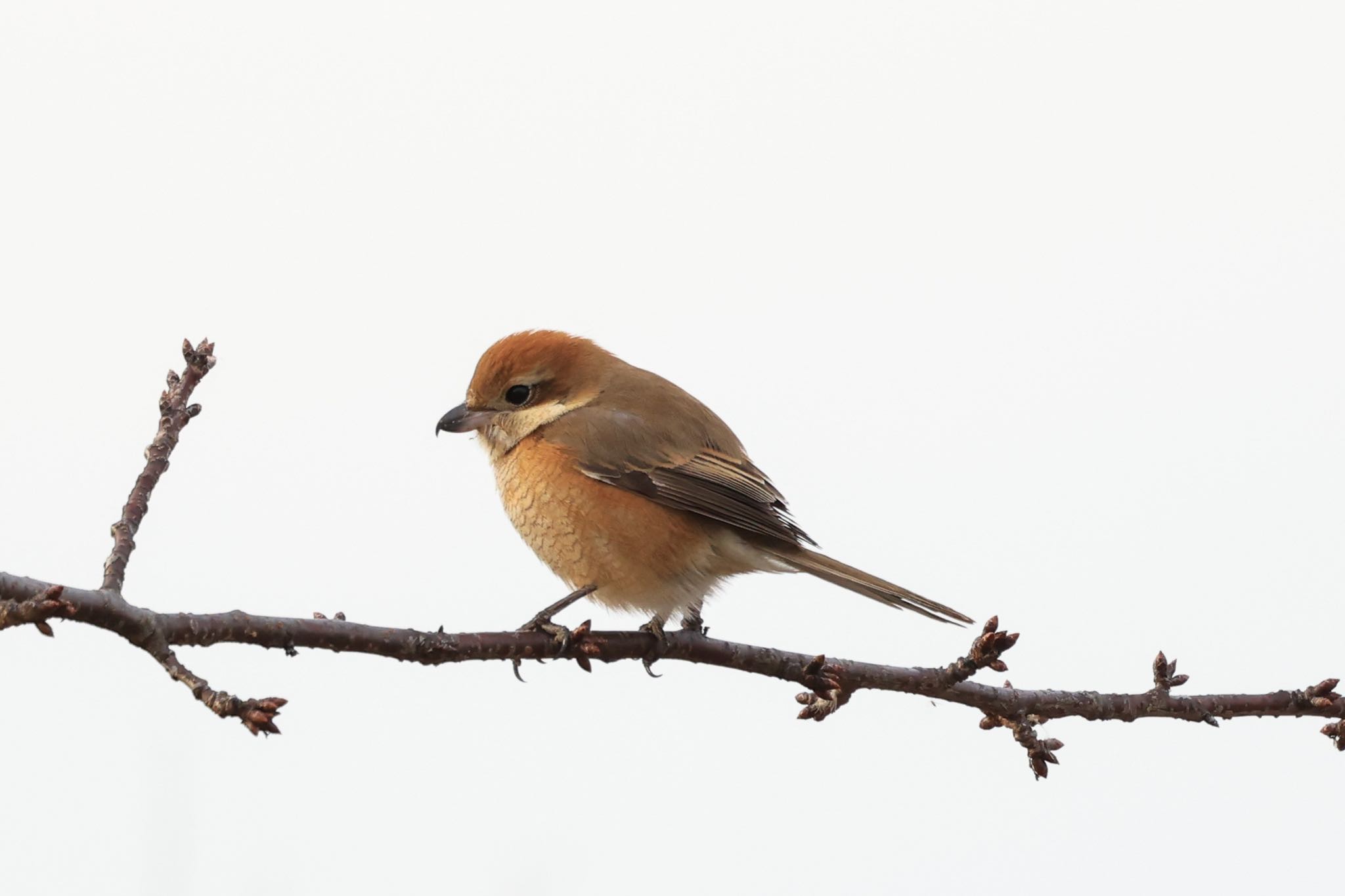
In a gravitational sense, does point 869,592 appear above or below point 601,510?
below

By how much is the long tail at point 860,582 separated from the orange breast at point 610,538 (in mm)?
263

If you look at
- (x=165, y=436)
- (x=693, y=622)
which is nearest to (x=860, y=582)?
(x=693, y=622)

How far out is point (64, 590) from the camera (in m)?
2.36

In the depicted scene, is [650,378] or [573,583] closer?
[573,583]

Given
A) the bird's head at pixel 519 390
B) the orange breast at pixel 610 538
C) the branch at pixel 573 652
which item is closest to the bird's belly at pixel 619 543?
the orange breast at pixel 610 538

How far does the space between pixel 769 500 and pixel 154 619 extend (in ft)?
8.23

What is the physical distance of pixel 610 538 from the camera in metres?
4.49

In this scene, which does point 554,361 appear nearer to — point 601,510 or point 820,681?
point 601,510

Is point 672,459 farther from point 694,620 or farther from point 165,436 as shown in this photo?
point 165,436

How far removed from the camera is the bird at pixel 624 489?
4.47 metres

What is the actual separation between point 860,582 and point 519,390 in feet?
4.68

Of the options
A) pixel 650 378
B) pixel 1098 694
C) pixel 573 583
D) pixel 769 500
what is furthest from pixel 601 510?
pixel 1098 694

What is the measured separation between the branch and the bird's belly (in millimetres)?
506

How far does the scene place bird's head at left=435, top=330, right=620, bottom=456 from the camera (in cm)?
495
